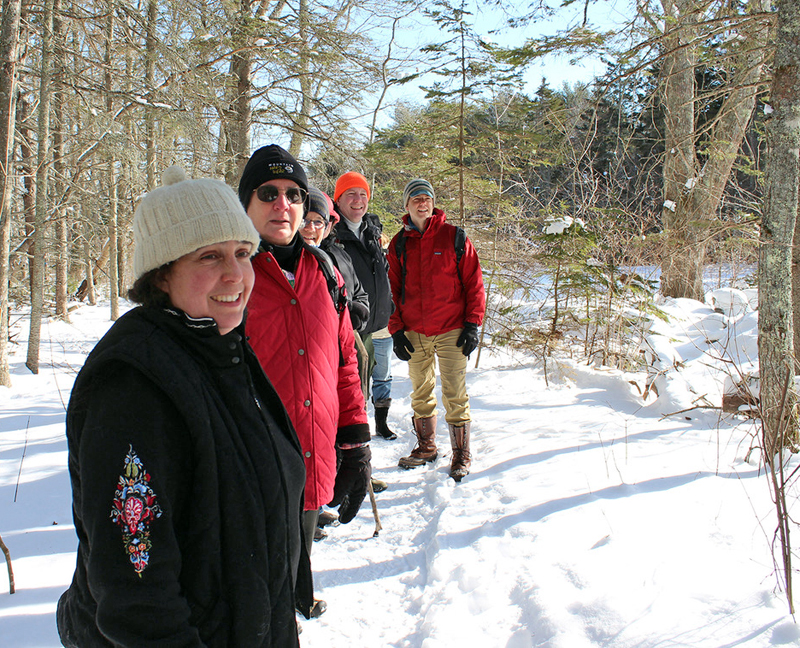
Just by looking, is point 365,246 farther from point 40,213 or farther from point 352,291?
point 40,213

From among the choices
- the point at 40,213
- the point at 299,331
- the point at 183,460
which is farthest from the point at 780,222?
the point at 40,213

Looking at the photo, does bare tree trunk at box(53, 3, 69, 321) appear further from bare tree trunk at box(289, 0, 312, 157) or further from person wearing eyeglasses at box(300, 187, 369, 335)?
person wearing eyeglasses at box(300, 187, 369, 335)

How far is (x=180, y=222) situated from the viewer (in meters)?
1.13

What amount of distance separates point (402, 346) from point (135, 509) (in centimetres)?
349

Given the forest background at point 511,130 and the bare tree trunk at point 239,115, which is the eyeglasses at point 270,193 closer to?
the forest background at point 511,130

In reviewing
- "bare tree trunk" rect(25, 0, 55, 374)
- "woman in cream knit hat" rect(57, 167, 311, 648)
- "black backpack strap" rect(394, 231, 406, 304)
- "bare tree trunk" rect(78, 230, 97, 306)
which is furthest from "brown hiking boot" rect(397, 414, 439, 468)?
"bare tree trunk" rect(78, 230, 97, 306)

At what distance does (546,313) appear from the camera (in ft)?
23.8

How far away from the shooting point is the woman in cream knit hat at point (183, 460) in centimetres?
89

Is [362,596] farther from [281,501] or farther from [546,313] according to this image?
[546,313]

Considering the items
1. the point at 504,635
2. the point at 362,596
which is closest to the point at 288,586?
the point at 504,635

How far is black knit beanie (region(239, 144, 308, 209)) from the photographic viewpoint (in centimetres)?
201

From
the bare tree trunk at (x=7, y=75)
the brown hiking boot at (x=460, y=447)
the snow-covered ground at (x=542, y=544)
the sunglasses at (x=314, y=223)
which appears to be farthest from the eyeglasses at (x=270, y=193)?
the bare tree trunk at (x=7, y=75)

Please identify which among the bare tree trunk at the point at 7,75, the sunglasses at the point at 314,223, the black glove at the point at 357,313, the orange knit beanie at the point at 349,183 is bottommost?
the black glove at the point at 357,313

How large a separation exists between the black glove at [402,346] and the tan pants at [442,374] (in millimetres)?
40
